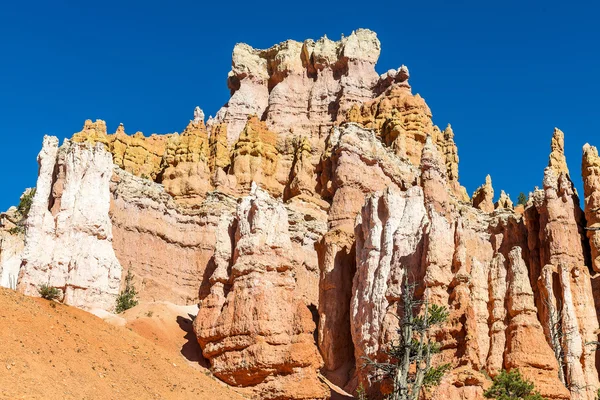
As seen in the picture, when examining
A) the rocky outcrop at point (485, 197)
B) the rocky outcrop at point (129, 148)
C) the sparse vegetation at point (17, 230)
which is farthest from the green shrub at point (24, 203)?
the rocky outcrop at point (485, 197)

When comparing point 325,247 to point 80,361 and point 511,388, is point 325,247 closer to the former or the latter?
point 511,388

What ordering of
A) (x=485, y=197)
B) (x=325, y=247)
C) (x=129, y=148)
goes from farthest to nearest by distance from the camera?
(x=485, y=197) < (x=129, y=148) < (x=325, y=247)

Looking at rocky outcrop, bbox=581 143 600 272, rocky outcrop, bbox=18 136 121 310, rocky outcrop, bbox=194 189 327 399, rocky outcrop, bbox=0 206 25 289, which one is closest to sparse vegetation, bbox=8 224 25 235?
rocky outcrop, bbox=0 206 25 289

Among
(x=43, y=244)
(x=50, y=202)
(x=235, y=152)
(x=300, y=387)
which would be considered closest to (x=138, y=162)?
(x=235, y=152)

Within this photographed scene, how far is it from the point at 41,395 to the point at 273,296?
13.8 metres

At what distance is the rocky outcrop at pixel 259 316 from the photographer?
103 feet

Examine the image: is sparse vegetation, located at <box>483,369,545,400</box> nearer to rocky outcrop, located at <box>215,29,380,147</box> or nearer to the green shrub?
rocky outcrop, located at <box>215,29,380,147</box>

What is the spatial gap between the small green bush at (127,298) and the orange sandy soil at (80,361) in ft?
23.0

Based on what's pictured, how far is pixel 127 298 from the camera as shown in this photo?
133ft

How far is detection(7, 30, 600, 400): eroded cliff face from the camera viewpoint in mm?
32375

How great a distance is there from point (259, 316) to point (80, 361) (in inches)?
371

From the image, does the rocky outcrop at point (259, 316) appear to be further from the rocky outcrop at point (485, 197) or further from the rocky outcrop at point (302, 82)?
the rocky outcrop at point (302, 82)

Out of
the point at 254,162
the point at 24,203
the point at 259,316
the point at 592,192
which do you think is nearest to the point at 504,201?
the point at 592,192

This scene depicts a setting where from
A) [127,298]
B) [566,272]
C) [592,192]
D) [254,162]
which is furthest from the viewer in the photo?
[254,162]
